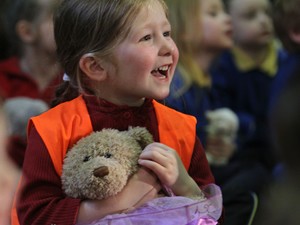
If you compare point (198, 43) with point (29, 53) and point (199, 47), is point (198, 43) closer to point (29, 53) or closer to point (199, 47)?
point (199, 47)

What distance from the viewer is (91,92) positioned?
4.25ft

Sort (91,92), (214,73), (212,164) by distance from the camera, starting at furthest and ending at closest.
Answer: (214,73)
(212,164)
(91,92)

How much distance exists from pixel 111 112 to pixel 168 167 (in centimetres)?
16

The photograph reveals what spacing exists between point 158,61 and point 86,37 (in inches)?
5.7

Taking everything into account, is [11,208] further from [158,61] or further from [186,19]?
[186,19]

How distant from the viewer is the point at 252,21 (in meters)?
2.57

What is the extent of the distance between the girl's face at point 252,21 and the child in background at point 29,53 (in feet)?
2.60

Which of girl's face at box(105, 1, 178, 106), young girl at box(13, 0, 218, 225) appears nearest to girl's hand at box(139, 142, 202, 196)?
young girl at box(13, 0, 218, 225)

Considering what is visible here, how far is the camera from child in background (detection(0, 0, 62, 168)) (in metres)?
2.14

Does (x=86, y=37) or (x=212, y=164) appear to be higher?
(x=86, y=37)

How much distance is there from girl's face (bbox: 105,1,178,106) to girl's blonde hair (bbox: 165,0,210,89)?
0.79m

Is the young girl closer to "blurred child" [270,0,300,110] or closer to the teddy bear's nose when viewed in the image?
the teddy bear's nose

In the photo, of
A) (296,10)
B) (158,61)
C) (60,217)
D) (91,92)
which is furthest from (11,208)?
(296,10)

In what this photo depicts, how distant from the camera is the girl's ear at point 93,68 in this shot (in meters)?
1.26
